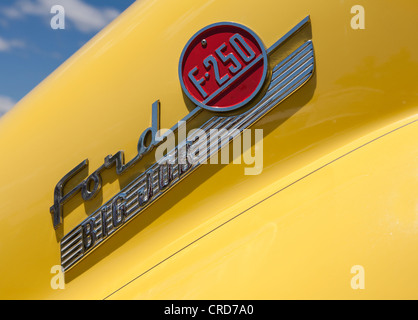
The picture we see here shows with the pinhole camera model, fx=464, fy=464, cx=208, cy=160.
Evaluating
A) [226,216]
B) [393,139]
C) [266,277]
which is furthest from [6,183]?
[393,139]

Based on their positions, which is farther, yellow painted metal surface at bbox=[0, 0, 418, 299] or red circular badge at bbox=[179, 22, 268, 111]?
red circular badge at bbox=[179, 22, 268, 111]

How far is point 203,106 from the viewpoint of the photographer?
1.46m

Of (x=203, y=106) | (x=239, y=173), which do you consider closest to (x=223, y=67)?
(x=203, y=106)

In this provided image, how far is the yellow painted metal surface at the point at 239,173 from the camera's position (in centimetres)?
116

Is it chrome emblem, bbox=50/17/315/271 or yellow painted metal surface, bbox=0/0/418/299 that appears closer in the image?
yellow painted metal surface, bbox=0/0/418/299

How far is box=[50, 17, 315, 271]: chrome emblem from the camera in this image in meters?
1.42

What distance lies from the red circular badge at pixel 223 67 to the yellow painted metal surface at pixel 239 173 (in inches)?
1.5

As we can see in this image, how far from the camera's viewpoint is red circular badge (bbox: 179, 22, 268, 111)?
1.43m

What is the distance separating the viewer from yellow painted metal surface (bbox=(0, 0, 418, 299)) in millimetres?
1159

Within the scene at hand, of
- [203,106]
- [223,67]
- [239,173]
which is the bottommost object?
[239,173]

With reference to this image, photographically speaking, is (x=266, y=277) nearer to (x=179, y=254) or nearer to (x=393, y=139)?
(x=179, y=254)

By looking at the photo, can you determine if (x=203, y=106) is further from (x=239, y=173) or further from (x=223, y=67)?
(x=239, y=173)

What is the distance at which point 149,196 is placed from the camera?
1.50 metres

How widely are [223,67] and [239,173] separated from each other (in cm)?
34
